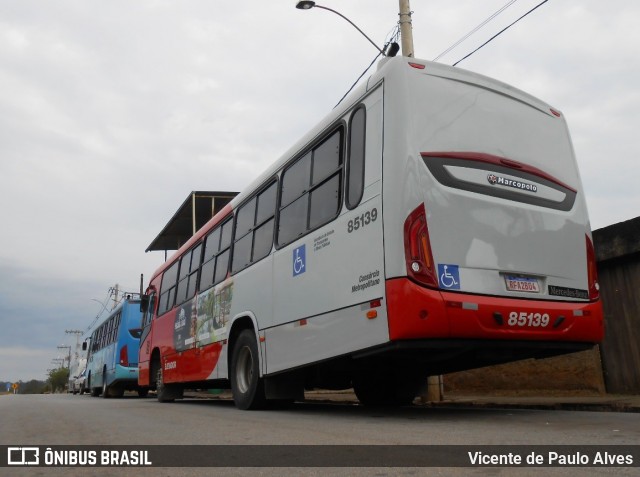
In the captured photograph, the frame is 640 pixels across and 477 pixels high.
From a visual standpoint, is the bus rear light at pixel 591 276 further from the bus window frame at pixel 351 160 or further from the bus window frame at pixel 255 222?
the bus window frame at pixel 255 222

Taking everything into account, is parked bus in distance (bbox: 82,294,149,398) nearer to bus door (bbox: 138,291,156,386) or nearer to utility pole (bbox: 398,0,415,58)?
bus door (bbox: 138,291,156,386)

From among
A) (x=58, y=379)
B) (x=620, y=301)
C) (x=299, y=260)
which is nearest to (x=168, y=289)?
(x=299, y=260)

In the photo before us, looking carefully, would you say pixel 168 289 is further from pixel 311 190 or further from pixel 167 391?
pixel 311 190

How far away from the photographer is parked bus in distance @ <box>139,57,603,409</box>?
16.9 ft

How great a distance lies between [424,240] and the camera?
202 inches

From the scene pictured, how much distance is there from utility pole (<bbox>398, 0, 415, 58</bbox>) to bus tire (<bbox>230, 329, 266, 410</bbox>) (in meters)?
5.41

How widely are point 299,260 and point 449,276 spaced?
211 centimetres

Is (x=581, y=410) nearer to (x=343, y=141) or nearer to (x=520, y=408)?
(x=520, y=408)

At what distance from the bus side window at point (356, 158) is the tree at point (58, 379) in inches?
4458

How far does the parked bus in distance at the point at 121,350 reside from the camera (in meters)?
18.2

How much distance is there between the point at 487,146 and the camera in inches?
229

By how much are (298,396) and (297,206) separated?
7.74 feet

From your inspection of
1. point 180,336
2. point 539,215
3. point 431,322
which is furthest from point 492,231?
point 180,336

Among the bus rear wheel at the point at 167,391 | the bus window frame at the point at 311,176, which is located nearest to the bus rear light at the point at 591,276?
the bus window frame at the point at 311,176
